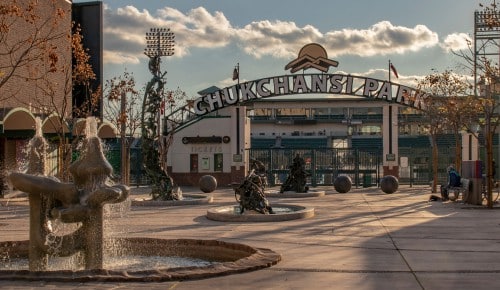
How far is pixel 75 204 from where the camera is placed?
420 inches

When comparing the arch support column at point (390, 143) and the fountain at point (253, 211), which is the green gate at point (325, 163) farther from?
the fountain at point (253, 211)

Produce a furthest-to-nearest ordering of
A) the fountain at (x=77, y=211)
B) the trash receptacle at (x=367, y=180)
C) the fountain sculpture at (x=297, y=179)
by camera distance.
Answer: the trash receptacle at (x=367, y=180) < the fountain sculpture at (x=297, y=179) < the fountain at (x=77, y=211)

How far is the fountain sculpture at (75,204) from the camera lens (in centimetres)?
1040

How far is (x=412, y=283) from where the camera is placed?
30.8 feet

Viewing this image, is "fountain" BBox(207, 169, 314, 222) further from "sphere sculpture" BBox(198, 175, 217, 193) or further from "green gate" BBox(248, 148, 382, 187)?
"green gate" BBox(248, 148, 382, 187)

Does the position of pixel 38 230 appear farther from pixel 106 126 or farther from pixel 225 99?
pixel 225 99

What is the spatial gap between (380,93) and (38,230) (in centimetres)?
3255

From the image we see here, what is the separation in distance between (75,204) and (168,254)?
3029mm

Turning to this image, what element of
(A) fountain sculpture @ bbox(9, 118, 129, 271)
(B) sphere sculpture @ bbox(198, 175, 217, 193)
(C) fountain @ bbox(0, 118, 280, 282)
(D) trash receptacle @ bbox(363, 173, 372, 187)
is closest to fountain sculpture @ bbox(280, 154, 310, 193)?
(B) sphere sculpture @ bbox(198, 175, 217, 193)

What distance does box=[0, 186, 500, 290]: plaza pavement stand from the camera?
30.6 feet

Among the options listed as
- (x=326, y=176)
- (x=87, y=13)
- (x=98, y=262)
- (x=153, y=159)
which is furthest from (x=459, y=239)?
(x=87, y=13)

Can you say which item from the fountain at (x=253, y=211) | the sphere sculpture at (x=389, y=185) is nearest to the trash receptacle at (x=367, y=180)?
the sphere sculpture at (x=389, y=185)

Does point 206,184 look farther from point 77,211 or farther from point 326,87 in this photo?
point 77,211

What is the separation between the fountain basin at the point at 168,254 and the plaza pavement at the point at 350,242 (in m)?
0.14
